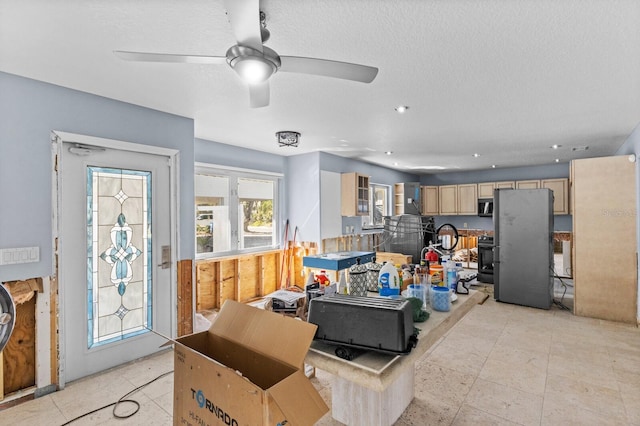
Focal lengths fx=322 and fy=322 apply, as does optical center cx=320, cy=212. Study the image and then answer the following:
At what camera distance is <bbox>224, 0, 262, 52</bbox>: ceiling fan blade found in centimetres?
122

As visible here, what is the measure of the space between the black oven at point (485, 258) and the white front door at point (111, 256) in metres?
5.25

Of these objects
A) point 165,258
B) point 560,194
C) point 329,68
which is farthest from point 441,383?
point 560,194

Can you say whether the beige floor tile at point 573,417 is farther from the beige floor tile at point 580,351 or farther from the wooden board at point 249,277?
the wooden board at point 249,277

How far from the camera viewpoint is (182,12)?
1.67 meters

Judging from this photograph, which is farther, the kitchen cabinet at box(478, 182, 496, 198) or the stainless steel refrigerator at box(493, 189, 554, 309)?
the kitchen cabinet at box(478, 182, 496, 198)

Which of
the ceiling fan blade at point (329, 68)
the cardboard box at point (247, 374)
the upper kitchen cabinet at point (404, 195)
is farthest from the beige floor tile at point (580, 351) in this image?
the upper kitchen cabinet at point (404, 195)

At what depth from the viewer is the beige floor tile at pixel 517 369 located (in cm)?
262

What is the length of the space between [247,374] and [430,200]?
8.01 m

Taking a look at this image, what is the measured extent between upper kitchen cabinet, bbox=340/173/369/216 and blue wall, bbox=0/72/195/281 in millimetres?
3716

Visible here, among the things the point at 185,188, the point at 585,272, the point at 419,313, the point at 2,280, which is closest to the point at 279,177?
the point at 185,188

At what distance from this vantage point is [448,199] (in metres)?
8.41

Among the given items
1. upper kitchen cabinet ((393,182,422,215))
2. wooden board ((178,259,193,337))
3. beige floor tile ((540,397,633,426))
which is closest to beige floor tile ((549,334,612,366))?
beige floor tile ((540,397,633,426))

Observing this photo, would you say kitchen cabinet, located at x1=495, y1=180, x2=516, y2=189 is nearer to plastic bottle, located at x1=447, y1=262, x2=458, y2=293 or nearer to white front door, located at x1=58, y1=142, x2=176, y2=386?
plastic bottle, located at x1=447, y1=262, x2=458, y2=293

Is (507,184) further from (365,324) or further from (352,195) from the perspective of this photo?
(365,324)
